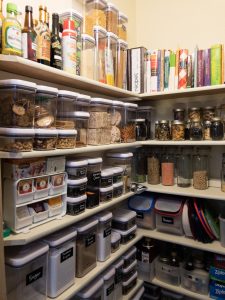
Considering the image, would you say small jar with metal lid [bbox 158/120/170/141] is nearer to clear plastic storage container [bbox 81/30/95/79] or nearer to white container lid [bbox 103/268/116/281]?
clear plastic storage container [bbox 81/30/95/79]

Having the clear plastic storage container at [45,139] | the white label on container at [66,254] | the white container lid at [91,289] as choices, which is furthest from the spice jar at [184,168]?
the clear plastic storage container at [45,139]

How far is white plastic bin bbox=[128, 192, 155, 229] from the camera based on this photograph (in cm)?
191

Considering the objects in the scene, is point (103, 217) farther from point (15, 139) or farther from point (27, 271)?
point (15, 139)

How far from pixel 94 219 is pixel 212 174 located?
105 cm

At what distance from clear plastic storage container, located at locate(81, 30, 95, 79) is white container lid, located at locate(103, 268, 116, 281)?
1214 millimetres

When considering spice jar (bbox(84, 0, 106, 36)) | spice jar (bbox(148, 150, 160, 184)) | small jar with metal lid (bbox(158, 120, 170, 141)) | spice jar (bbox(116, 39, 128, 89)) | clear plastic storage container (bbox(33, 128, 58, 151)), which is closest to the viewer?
clear plastic storage container (bbox(33, 128, 58, 151))

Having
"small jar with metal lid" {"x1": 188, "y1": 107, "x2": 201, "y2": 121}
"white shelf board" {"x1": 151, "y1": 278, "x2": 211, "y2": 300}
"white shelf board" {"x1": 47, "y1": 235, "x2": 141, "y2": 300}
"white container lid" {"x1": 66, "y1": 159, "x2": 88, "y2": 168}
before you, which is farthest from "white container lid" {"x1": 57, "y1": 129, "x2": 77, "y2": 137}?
"white shelf board" {"x1": 151, "y1": 278, "x2": 211, "y2": 300}

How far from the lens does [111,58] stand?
160 cm

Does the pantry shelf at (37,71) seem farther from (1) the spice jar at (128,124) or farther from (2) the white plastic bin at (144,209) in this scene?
(2) the white plastic bin at (144,209)

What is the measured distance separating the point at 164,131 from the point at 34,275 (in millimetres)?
1291

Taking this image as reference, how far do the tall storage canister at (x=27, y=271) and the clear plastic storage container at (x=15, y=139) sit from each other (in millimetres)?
454

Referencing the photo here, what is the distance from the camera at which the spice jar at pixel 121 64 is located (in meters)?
1.70

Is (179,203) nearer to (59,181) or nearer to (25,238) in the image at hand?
(59,181)

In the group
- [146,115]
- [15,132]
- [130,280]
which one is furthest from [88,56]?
[130,280]
